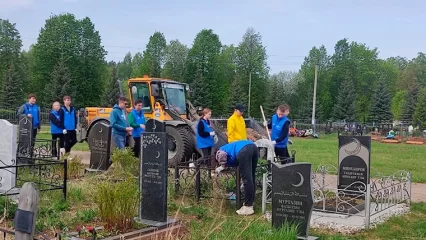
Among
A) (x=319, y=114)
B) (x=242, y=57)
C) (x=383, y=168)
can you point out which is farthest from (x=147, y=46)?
(x=383, y=168)

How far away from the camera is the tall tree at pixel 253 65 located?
64250 millimetres

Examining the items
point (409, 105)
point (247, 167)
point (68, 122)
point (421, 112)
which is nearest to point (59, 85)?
point (421, 112)

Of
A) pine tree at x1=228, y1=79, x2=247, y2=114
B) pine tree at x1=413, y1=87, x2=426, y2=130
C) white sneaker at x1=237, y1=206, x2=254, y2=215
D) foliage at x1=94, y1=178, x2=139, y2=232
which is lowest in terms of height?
white sneaker at x1=237, y1=206, x2=254, y2=215

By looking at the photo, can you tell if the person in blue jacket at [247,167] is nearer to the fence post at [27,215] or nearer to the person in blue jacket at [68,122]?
the fence post at [27,215]

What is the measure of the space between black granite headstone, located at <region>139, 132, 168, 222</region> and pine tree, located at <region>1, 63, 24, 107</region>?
46.2 meters

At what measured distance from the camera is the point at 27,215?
3344mm

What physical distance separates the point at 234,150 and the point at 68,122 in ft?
19.2

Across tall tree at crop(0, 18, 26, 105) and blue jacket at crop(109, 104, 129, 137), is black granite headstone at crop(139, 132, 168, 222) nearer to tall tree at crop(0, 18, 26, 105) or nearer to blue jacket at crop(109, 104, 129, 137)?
blue jacket at crop(109, 104, 129, 137)

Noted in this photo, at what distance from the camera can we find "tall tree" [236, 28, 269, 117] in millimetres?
64250

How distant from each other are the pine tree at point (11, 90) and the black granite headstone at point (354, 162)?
45.6m

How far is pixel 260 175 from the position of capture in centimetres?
888

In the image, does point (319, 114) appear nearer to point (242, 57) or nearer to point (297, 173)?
point (242, 57)

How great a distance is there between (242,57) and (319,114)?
44.4 feet

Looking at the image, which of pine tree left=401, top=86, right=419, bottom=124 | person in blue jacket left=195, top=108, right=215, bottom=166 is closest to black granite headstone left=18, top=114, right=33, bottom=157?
person in blue jacket left=195, top=108, right=215, bottom=166
